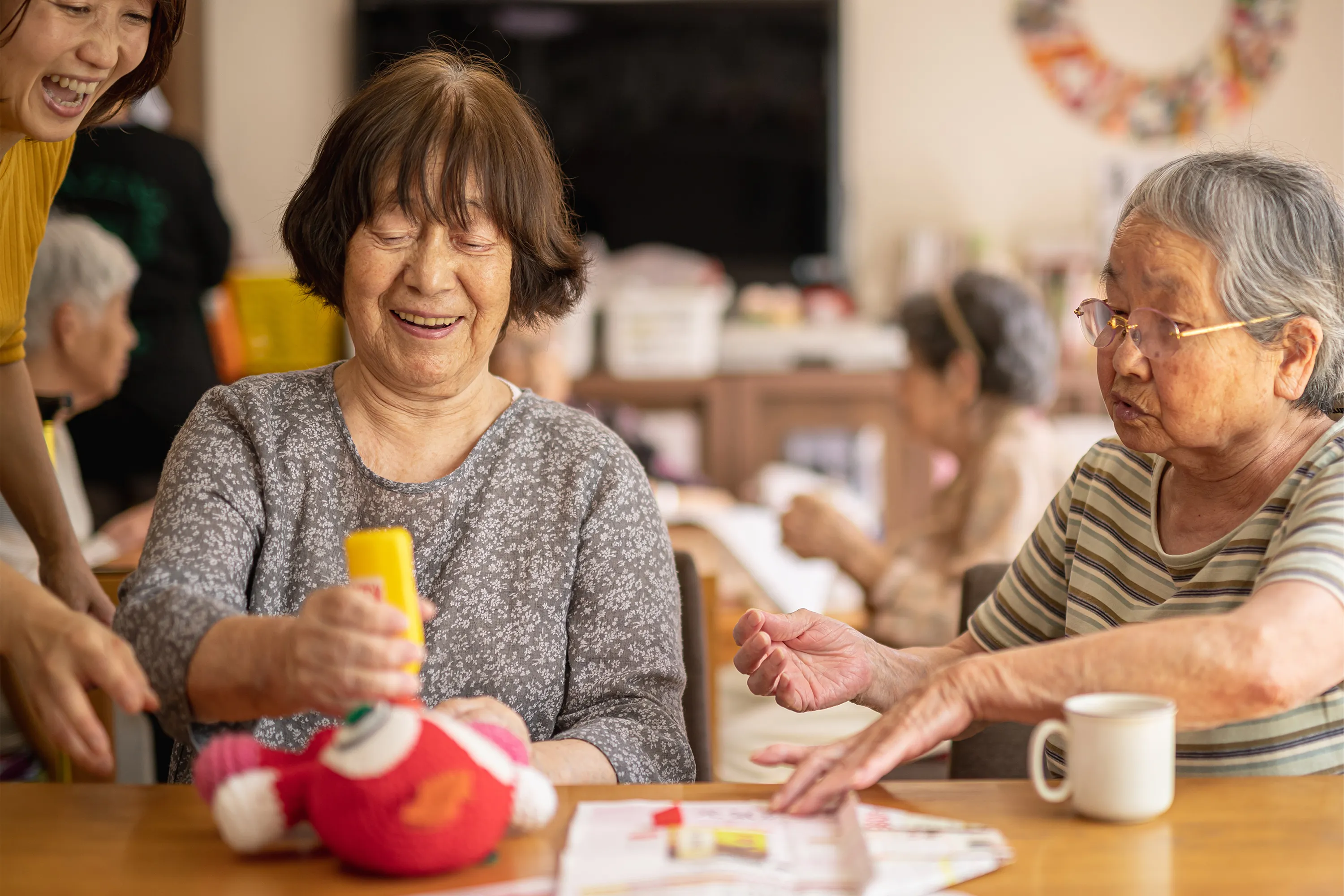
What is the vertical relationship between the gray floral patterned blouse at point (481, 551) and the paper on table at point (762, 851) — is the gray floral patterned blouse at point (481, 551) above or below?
above

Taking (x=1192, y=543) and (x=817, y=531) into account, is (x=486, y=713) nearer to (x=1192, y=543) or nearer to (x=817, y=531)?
(x=1192, y=543)

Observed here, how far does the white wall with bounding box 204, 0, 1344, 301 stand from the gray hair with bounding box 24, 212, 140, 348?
1932mm

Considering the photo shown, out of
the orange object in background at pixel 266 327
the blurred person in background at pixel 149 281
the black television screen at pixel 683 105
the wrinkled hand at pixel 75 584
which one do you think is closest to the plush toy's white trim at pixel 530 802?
the wrinkled hand at pixel 75 584

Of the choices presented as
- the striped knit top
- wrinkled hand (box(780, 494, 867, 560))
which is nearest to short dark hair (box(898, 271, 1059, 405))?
wrinkled hand (box(780, 494, 867, 560))

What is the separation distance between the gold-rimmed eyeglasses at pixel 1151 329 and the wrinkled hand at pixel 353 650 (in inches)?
26.7

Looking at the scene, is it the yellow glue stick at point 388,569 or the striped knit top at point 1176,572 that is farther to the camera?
the striped knit top at point 1176,572

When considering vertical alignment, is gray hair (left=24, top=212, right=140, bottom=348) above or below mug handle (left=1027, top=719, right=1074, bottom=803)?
above

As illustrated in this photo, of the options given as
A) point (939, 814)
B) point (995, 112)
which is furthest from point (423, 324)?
point (995, 112)

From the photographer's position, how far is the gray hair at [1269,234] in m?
1.17

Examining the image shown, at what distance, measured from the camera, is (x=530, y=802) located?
34.9 inches

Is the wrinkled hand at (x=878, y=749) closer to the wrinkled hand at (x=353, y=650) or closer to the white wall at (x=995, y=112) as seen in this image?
the wrinkled hand at (x=353, y=650)

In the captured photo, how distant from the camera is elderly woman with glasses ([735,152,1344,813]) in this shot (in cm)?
99

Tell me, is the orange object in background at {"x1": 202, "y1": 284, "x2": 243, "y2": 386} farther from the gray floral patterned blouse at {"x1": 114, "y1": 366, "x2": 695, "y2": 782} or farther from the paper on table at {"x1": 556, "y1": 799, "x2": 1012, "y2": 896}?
the paper on table at {"x1": 556, "y1": 799, "x2": 1012, "y2": 896}


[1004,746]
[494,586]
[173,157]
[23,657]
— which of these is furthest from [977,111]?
[23,657]
